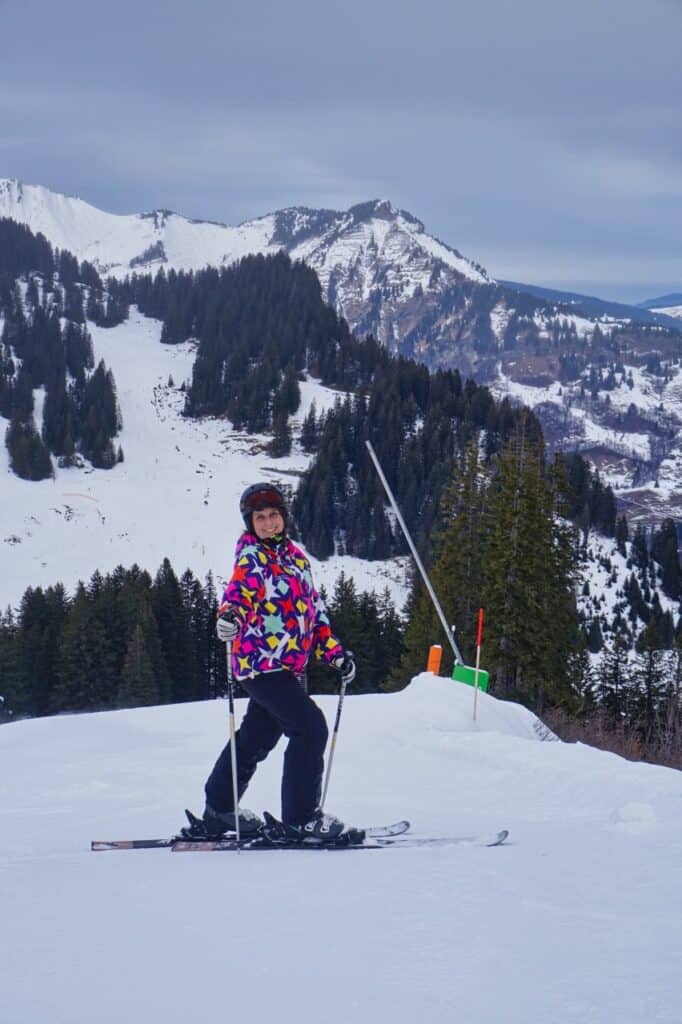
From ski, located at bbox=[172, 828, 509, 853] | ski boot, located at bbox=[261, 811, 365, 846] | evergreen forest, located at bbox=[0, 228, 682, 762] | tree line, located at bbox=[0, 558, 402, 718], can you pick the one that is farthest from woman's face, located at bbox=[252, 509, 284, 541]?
tree line, located at bbox=[0, 558, 402, 718]

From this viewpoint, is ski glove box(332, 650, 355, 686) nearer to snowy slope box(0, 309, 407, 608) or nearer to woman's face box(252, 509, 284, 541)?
woman's face box(252, 509, 284, 541)

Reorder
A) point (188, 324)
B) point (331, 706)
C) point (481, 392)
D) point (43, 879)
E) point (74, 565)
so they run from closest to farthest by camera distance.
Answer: point (43, 879)
point (331, 706)
point (74, 565)
point (481, 392)
point (188, 324)

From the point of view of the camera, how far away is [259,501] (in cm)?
451

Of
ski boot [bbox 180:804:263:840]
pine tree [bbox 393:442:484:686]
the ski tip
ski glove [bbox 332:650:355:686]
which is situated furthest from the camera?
pine tree [bbox 393:442:484:686]

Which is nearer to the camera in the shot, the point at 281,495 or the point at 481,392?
the point at 281,495

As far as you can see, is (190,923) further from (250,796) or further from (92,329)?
(92,329)

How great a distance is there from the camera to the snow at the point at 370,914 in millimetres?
2498

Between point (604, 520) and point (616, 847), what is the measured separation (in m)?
91.5

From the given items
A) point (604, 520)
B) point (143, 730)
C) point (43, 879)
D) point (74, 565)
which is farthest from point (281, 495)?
point (604, 520)

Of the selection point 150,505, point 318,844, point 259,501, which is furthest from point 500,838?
point 150,505

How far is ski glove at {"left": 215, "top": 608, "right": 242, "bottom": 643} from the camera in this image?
4340 millimetres

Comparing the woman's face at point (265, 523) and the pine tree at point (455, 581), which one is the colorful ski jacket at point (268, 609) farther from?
the pine tree at point (455, 581)

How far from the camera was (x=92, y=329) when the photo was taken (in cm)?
15275

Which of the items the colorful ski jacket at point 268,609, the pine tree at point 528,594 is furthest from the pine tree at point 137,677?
the colorful ski jacket at point 268,609
